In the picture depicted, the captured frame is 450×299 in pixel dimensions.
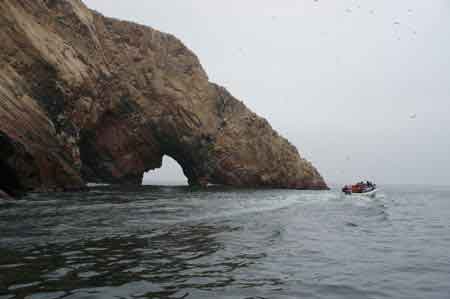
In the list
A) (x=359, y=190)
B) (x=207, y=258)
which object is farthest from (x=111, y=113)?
(x=207, y=258)

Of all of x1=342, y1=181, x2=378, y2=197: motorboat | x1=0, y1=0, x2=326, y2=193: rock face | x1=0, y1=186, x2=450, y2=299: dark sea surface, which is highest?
x1=0, y1=0, x2=326, y2=193: rock face

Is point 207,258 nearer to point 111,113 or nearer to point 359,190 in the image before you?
point 111,113

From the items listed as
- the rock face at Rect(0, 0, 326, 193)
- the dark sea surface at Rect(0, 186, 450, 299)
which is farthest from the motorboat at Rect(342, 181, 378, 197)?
the dark sea surface at Rect(0, 186, 450, 299)

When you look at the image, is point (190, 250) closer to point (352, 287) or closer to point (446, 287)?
point (352, 287)

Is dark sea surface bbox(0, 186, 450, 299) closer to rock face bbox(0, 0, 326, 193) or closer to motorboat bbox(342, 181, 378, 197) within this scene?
rock face bbox(0, 0, 326, 193)

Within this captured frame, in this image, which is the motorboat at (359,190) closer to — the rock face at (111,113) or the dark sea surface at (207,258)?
the rock face at (111,113)

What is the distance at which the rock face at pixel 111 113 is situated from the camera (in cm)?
3228

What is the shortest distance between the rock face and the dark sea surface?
15.2 metres

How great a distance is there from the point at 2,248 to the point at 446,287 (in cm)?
1260

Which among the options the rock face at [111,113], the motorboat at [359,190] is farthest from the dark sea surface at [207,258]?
the motorboat at [359,190]

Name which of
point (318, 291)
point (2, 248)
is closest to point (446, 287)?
point (318, 291)

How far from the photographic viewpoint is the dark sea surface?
8.17 metres

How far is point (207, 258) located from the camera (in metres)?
11.4

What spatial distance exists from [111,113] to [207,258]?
160 ft
